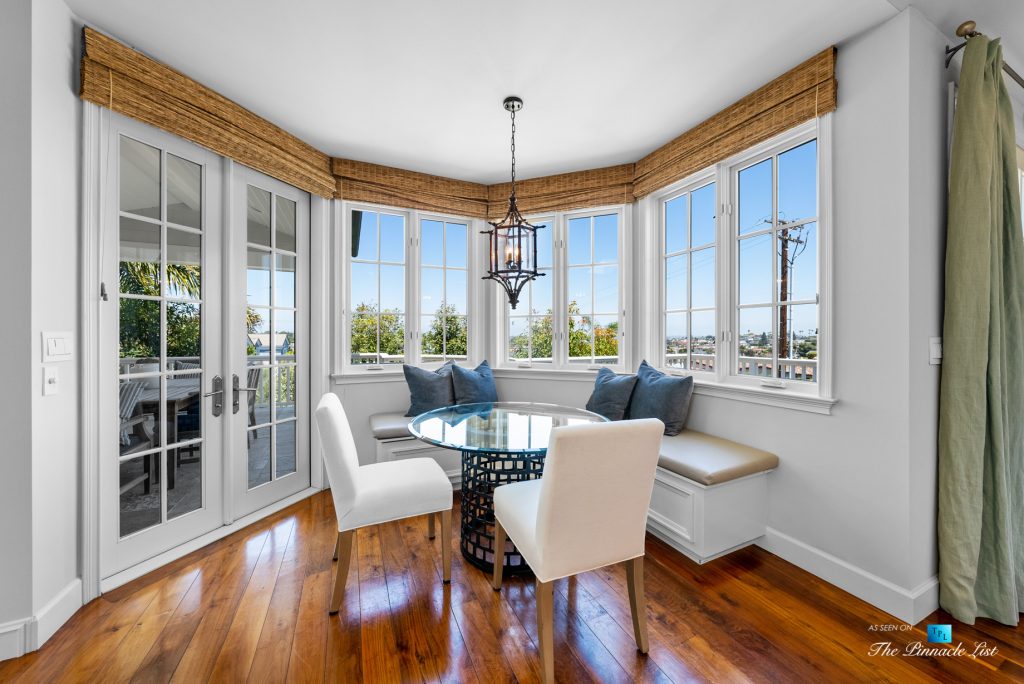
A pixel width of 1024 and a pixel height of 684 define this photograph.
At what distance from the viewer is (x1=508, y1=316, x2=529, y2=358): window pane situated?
378 cm

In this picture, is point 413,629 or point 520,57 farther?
point 520,57

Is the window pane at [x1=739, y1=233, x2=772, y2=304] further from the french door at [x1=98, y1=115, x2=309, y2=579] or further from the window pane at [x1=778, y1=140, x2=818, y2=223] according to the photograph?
the french door at [x1=98, y1=115, x2=309, y2=579]

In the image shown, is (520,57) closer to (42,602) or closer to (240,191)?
(240,191)

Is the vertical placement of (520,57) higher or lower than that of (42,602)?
higher

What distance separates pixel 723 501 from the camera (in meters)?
2.20

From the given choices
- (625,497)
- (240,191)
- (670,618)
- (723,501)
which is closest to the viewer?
(625,497)

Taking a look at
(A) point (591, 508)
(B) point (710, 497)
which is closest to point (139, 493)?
(A) point (591, 508)

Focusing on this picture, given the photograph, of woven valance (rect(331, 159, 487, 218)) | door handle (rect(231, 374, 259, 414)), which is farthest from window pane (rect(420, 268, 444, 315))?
door handle (rect(231, 374, 259, 414))

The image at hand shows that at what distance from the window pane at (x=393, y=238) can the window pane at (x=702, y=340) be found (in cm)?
243

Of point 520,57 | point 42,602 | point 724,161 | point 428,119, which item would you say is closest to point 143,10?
point 428,119

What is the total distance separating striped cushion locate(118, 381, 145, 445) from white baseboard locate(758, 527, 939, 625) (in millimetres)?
3474

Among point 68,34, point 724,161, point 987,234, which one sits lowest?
point 987,234

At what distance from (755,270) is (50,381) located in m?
3.56

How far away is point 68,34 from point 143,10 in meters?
Result: 0.35
